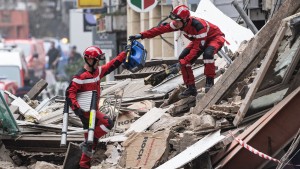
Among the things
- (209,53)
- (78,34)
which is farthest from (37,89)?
(78,34)

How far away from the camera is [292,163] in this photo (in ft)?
49.1

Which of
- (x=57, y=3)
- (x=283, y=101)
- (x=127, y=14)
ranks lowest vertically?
(x=57, y=3)

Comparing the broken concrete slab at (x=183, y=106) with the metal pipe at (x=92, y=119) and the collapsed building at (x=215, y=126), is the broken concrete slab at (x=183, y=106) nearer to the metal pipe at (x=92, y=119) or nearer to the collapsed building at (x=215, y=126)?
the collapsed building at (x=215, y=126)

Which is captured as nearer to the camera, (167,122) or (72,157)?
(72,157)

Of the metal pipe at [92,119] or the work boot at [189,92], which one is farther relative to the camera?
the work boot at [189,92]

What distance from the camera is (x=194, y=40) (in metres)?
17.9

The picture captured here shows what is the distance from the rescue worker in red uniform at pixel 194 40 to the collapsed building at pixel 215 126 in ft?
1.30

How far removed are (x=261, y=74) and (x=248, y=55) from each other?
39.6 inches

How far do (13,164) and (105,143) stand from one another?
1.47 metres

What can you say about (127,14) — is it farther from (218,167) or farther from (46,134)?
(218,167)

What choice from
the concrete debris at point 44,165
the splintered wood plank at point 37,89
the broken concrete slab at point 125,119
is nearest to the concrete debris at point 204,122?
the concrete debris at point 44,165

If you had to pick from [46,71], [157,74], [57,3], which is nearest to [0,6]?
[57,3]

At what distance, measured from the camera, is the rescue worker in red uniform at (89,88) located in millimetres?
16094

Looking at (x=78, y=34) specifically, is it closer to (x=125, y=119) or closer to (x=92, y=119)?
(x=125, y=119)
